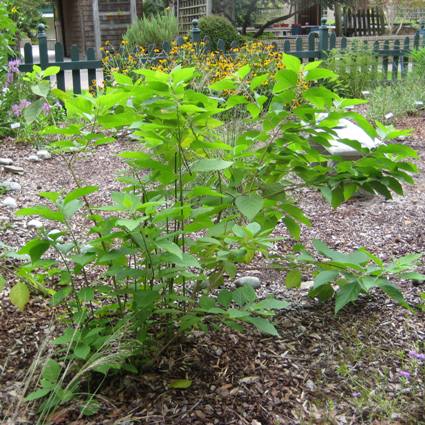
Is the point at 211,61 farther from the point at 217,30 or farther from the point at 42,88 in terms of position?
the point at 217,30

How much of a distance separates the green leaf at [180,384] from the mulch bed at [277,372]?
0.02 meters

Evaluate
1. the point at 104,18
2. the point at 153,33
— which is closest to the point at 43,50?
the point at 153,33

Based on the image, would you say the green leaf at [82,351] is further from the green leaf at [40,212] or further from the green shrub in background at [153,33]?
the green shrub in background at [153,33]

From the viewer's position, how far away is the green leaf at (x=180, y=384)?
72.3 inches

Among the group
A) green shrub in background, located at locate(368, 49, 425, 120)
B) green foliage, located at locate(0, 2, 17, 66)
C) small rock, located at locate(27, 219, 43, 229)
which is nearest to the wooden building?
green shrub in background, located at locate(368, 49, 425, 120)

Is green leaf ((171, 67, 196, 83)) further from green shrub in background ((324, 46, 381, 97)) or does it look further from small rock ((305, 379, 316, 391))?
green shrub in background ((324, 46, 381, 97))

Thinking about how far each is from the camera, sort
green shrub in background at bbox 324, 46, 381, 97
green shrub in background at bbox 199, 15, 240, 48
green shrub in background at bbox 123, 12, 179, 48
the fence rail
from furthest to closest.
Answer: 1. green shrub in background at bbox 199, 15, 240, 48
2. green shrub in background at bbox 123, 12, 179, 48
3. green shrub in background at bbox 324, 46, 381, 97
4. the fence rail

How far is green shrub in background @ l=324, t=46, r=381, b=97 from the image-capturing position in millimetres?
8742

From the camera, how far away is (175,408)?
1.78 meters

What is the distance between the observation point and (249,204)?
1751 millimetres

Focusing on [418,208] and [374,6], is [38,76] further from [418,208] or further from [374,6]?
[374,6]

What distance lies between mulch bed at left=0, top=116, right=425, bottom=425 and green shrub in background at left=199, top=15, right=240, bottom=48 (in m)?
11.9

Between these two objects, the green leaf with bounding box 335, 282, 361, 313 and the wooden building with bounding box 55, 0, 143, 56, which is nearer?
the green leaf with bounding box 335, 282, 361, 313

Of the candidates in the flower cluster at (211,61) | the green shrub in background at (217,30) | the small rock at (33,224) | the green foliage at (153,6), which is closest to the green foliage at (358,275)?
the small rock at (33,224)
